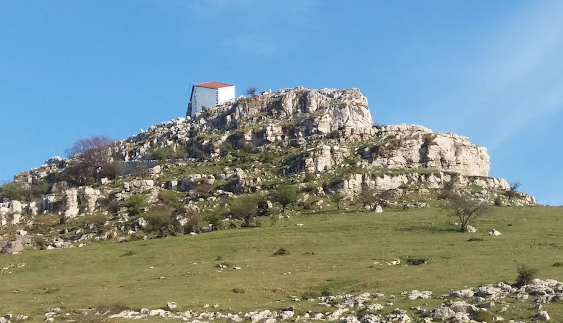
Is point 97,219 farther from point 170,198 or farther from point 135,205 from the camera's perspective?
point 170,198

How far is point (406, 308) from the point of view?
2947cm

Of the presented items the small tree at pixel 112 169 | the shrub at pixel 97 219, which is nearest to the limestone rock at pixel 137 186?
the shrub at pixel 97 219

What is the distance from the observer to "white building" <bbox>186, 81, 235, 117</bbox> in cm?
17388

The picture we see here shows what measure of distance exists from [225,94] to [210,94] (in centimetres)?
449

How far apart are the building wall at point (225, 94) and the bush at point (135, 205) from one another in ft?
280

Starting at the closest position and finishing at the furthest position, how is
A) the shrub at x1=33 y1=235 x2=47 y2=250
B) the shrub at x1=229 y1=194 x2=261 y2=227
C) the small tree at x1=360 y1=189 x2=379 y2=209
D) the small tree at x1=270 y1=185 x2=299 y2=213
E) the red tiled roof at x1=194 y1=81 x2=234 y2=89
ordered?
the shrub at x1=33 y1=235 x2=47 y2=250, the shrub at x1=229 y1=194 x2=261 y2=227, the small tree at x1=270 y1=185 x2=299 y2=213, the small tree at x1=360 y1=189 x2=379 y2=209, the red tiled roof at x1=194 y1=81 x2=234 y2=89

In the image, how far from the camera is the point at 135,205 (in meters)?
89.1

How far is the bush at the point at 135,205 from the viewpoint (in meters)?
88.7

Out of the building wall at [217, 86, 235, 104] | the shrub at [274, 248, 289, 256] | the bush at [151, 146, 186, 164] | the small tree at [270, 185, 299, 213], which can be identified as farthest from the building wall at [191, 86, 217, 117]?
the shrub at [274, 248, 289, 256]

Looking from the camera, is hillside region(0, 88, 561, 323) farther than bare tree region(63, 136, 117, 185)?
No

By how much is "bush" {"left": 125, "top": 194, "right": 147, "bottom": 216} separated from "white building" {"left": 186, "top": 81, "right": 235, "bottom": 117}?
272ft

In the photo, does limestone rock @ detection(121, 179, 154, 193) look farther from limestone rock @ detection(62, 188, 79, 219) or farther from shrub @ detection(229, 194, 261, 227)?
shrub @ detection(229, 194, 261, 227)

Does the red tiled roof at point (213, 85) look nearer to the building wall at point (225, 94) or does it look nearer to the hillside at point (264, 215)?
the building wall at point (225, 94)

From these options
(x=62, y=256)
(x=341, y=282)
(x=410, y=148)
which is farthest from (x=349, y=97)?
(x=341, y=282)
